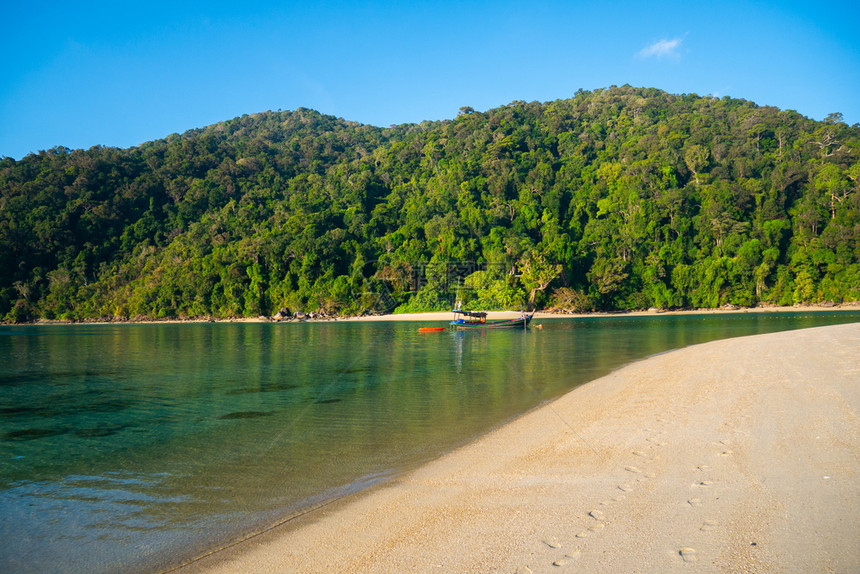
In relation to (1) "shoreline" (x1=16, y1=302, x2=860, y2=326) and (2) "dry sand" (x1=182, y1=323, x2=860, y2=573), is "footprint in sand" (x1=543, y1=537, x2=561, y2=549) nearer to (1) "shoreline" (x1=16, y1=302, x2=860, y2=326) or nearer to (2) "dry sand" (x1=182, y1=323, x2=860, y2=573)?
(2) "dry sand" (x1=182, y1=323, x2=860, y2=573)

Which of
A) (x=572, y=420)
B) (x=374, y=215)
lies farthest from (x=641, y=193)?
(x=572, y=420)

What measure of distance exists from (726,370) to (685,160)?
266ft

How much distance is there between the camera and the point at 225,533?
5.60m

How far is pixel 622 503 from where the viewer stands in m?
5.53

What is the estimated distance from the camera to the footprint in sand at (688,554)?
4238mm

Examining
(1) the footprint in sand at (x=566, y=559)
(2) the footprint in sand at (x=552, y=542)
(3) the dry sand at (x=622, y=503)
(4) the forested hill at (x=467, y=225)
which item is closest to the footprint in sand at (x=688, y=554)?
(3) the dry sand at (x=622, y=503)

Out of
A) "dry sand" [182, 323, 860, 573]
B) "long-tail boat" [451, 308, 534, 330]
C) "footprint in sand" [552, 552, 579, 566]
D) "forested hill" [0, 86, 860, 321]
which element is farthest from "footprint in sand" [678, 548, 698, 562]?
"forested hill" [0, 86, 860, 321]

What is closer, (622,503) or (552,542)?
(552,542)

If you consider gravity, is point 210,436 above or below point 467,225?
below

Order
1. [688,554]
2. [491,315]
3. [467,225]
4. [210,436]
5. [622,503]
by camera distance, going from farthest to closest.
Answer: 1. [467,225]
2. [491,315]
3. [210,436]
4. [622,503]
5. [688,554]

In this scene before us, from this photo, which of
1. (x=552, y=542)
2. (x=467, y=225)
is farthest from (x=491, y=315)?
A: (x=552, y=542)

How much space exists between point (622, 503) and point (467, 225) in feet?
254

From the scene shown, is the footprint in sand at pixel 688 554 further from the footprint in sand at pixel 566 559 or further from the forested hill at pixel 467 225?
the forested hill at pixel 467 225

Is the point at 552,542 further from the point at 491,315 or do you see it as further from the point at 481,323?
the point at 491,315
